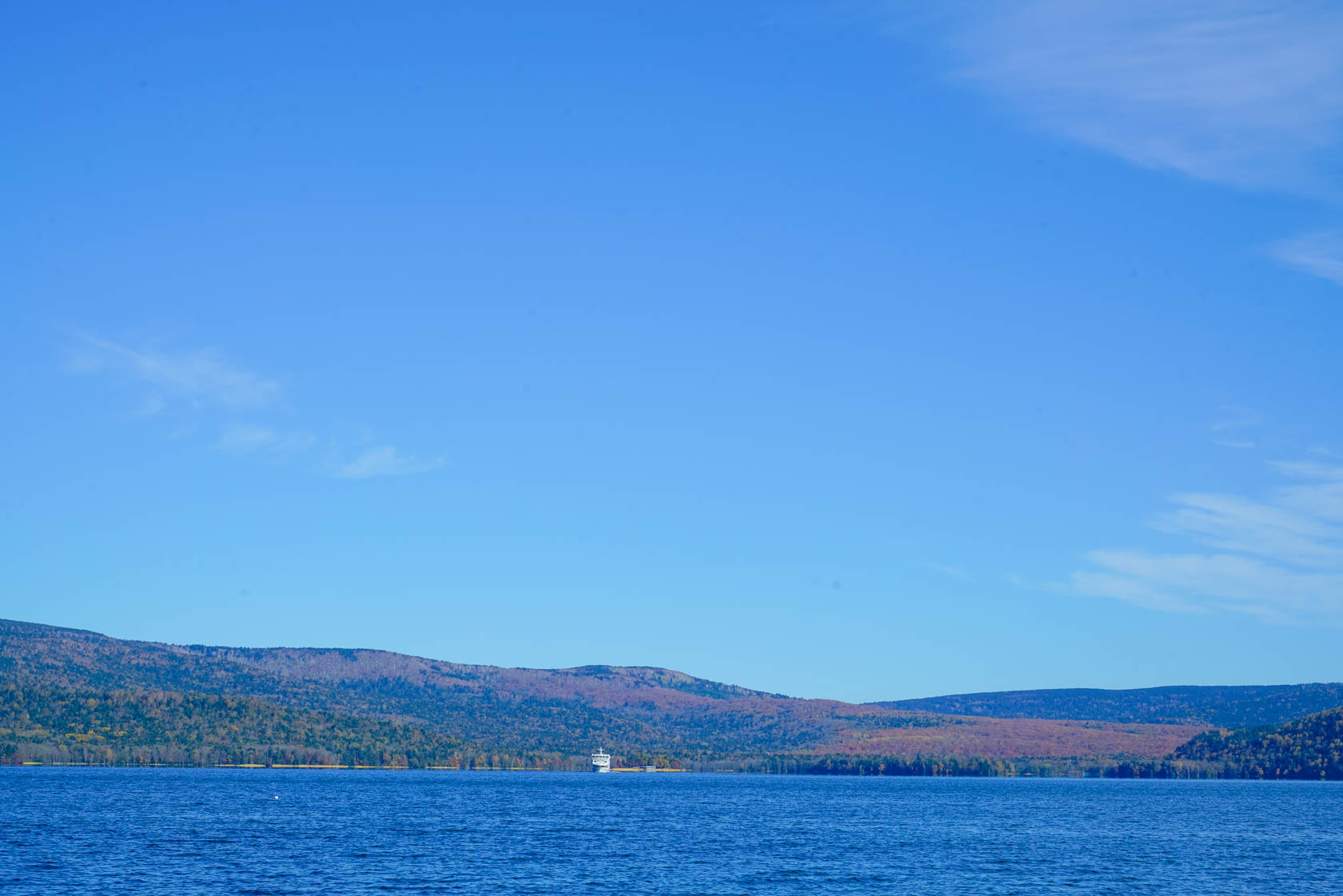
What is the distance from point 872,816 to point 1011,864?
71.3m

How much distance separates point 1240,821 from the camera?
167 metres

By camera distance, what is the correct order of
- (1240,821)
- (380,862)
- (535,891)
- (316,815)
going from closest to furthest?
(535,891) < (380,862) < (316,815) < (1240,821)

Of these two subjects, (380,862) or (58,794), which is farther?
(58,794)

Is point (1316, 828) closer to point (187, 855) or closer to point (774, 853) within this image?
point (774, 853)

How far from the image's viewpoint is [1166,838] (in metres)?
134

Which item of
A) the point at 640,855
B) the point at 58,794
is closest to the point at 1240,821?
the point at 640,855

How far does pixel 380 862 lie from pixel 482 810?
249ft

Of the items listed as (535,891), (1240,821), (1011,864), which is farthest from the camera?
(1240,821)

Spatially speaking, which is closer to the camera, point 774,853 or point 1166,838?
point 774,853

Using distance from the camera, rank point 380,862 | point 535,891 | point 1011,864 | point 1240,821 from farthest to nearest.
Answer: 1. point 1240,821
2. point 1011,864
3. point 380,862
4. point 535,891

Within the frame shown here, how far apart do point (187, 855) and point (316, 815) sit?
55639 millimetres

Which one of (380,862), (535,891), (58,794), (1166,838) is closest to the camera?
(535,891)

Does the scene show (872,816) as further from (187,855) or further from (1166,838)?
(187,855)

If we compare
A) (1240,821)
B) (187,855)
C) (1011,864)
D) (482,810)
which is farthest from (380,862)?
(1240,821)
